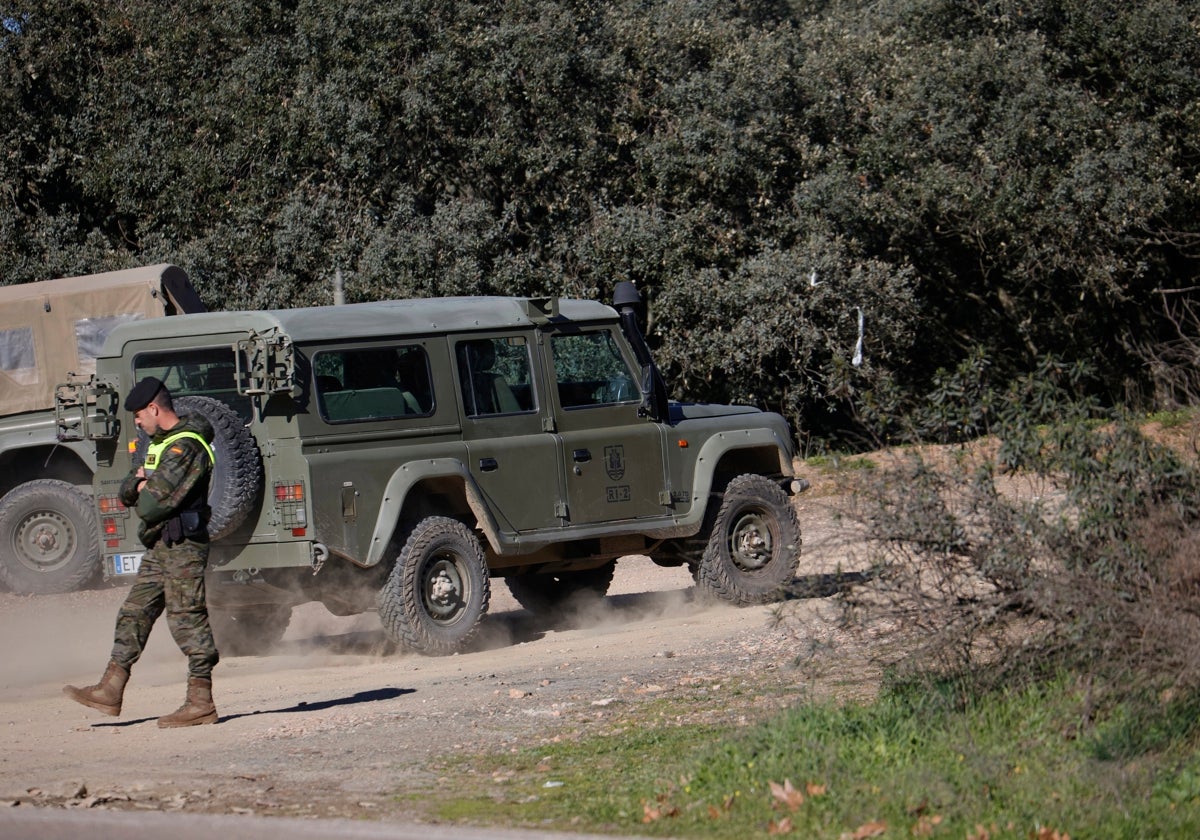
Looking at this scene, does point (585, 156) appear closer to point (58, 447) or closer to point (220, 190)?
point (220, 190)

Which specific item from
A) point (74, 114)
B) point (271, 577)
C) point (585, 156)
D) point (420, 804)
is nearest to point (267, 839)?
point (420, 804)

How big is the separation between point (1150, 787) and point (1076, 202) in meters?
16.3

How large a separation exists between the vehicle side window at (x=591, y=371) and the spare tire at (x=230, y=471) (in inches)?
91.7

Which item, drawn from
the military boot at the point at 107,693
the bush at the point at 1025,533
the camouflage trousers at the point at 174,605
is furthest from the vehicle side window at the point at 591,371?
the bush at the point at 1025,533

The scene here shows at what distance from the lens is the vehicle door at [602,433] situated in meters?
10.5

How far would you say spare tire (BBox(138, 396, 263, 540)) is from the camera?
9.11 meters

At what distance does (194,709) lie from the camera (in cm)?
779

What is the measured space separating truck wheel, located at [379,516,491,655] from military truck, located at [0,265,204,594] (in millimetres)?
4961

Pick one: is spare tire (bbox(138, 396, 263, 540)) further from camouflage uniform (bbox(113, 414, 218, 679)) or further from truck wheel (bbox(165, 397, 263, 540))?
camouflage uniform (bbox(113, 414, 218, 679))

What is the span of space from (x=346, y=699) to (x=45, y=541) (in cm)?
614

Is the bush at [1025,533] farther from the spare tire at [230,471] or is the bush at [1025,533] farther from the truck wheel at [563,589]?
the truck wheel at [563,589]

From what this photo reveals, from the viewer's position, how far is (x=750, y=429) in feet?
37.9

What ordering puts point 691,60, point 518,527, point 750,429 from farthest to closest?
point 691,60 < point 750,429 < point 518,527

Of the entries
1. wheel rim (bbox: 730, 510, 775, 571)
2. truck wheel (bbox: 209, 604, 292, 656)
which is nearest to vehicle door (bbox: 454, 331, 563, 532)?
wheel rim (bbox: 730, 510, 775, 571)
